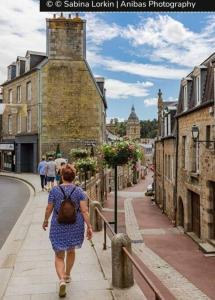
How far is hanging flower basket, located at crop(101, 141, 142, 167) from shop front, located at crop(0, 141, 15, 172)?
2385cm

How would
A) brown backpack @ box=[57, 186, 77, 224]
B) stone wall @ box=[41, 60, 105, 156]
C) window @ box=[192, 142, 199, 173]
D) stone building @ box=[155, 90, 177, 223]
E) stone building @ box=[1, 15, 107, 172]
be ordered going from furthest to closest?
stone wall @ box=[41, 60, 105, 156]
stone building @ box=[1, 15, 107, 172]
stone building @ box=[155, 90, 177, 223]
window @ box=[192, 142, 199, 173]
brown backpack @ box=[57, 186, 77, 224]

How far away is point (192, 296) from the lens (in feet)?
36.0

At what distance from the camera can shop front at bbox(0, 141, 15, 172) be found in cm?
3516

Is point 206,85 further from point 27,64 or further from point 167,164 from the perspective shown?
point 27,64

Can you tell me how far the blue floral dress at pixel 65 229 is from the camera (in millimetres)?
5520

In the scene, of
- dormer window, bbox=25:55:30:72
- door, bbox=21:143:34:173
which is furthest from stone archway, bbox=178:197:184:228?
dormer window, bbox=25:55:30:72

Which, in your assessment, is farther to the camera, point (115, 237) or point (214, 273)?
point (214, 273)

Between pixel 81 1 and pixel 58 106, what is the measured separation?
24.3 metres

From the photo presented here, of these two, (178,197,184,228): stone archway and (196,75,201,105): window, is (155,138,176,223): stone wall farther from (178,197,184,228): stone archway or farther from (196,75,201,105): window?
(196,75,201,105): window

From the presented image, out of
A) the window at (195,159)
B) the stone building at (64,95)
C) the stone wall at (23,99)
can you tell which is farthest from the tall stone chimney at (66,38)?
the window at (195,159)

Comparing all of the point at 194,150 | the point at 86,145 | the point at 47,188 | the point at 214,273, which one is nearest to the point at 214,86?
the point at 194,150

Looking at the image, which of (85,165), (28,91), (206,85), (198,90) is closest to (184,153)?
(198,90)

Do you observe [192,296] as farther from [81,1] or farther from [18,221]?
[81,1]

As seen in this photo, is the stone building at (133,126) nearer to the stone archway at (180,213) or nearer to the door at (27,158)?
the door at (27,158)
